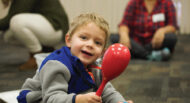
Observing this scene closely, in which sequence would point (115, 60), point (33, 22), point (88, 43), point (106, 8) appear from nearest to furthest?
point (115, 60), point (88, 43), point (33, 22), point (106, 8)

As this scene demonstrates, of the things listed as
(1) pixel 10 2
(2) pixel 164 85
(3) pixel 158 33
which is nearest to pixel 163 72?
(2) pixel 164 85

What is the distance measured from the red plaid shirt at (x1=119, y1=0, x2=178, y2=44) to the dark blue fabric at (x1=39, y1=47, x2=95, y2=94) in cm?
166

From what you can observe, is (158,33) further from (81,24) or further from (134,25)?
(81,24)

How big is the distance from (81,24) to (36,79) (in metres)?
0.23

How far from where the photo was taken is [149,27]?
8.11 ft

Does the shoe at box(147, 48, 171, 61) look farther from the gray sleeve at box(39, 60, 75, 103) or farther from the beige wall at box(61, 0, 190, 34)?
the gray sleeve at box(39, 60, 75, 103)

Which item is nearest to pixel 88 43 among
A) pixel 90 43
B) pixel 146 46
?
pixel 90 43

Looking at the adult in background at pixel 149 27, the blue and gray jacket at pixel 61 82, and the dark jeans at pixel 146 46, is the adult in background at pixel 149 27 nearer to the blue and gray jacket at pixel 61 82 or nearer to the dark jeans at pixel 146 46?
A: the dark jeans at pixel 146 46

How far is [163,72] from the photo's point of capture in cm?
193

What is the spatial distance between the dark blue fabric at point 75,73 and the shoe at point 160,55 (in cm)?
151

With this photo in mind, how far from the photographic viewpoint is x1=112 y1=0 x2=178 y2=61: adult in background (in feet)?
7.95

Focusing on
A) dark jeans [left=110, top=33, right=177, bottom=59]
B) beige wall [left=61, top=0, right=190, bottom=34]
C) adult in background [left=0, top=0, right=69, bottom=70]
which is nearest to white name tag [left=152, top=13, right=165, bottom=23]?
dark jeans [left=110, top=33, right=177, bottom=59]

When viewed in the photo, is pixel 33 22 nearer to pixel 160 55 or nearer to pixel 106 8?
pixel 160 55

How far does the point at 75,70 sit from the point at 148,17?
1693 mm
